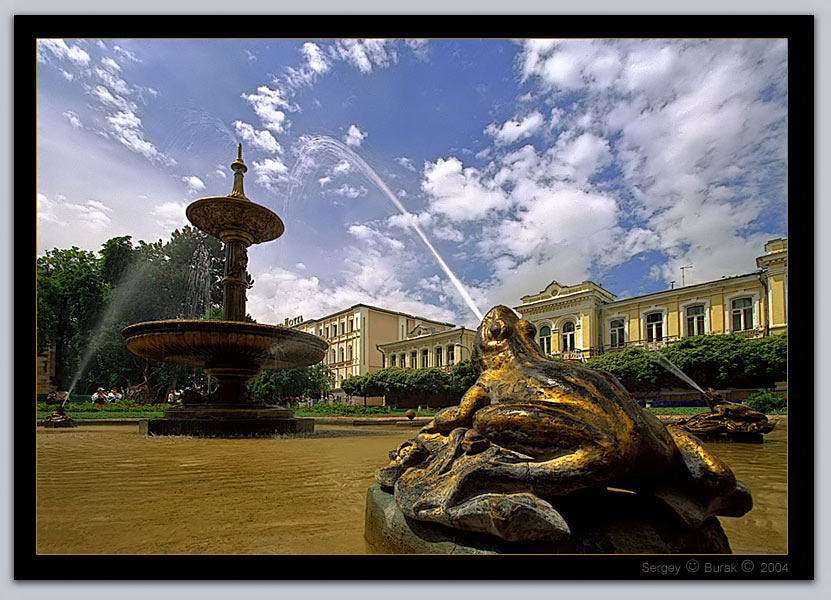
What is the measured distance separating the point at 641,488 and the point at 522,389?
564 millimetres

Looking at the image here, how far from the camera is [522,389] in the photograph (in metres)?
1.80

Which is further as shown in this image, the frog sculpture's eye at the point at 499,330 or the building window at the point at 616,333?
the building window at the point at 616,333

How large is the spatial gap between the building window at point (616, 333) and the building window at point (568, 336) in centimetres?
304

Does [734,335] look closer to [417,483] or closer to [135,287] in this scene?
[417,483]

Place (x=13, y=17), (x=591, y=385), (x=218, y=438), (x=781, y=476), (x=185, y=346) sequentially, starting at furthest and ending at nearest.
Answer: (x=185, y=346), (x=218, y=438), (x=781, y=476), (x=13, y=17), (x=591, y=385)

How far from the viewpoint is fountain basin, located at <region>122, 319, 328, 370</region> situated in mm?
8969

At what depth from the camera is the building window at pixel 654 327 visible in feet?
93.6

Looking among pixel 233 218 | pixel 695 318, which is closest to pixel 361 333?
pixel 695 318

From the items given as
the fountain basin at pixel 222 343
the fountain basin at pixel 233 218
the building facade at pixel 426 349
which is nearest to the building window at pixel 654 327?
the building facade at pixel 426 349

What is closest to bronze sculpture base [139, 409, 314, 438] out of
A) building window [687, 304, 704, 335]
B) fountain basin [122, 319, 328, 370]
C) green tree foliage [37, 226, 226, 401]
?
fountain basin [122, 319, 328, 370]

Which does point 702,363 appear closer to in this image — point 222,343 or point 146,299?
point 222,343

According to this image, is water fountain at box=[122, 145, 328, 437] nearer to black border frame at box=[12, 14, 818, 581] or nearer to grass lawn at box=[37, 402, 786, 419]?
grass lawn at box=[37, 402, 786, 419]

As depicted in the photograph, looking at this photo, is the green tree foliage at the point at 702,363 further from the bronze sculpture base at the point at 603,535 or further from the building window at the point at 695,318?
the bronze sculpture base at the point at 603,535

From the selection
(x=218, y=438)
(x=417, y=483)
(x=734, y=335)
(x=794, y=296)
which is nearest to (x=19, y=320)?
(x=417, y=483)
